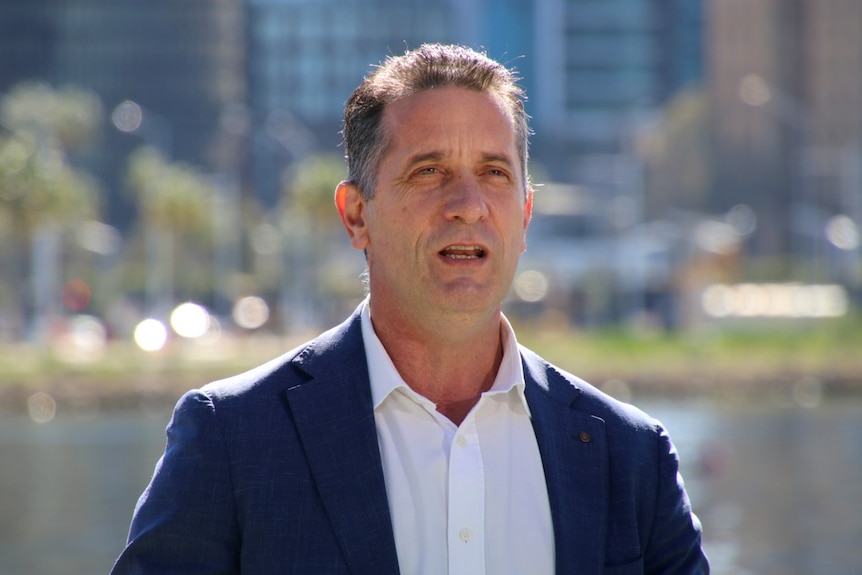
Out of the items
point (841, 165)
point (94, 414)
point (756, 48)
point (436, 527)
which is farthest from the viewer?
point (756, 48)

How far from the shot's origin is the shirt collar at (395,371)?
2500 mm

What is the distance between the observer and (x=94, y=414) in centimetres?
3756

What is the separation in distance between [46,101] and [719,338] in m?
42.6

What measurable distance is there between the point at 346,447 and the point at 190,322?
58.5 meters

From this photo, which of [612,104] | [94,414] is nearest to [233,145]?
[612,104]

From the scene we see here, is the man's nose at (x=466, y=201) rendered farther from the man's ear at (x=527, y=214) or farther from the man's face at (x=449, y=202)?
the man's ear at (x=527, y=214)

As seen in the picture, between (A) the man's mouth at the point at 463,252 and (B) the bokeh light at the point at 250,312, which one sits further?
→ (B) the bokeh light at the point at 250,312

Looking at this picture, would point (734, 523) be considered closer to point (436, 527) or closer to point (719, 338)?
point (436, 527)

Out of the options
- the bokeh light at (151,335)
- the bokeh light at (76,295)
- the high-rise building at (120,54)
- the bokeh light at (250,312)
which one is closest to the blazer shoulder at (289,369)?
the bokeh light at (151,335)

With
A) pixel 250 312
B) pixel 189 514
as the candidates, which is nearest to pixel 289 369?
pixel 189 514

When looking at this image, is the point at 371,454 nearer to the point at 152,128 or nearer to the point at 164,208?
the point at 164,208

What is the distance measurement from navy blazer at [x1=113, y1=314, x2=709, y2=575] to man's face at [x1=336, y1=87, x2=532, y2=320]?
0.16 m

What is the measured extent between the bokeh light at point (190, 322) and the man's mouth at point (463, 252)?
54317 mm

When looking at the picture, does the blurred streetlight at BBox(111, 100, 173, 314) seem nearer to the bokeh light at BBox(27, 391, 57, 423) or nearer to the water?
the bokeh light at BBox(27, 391, 57, 423)
